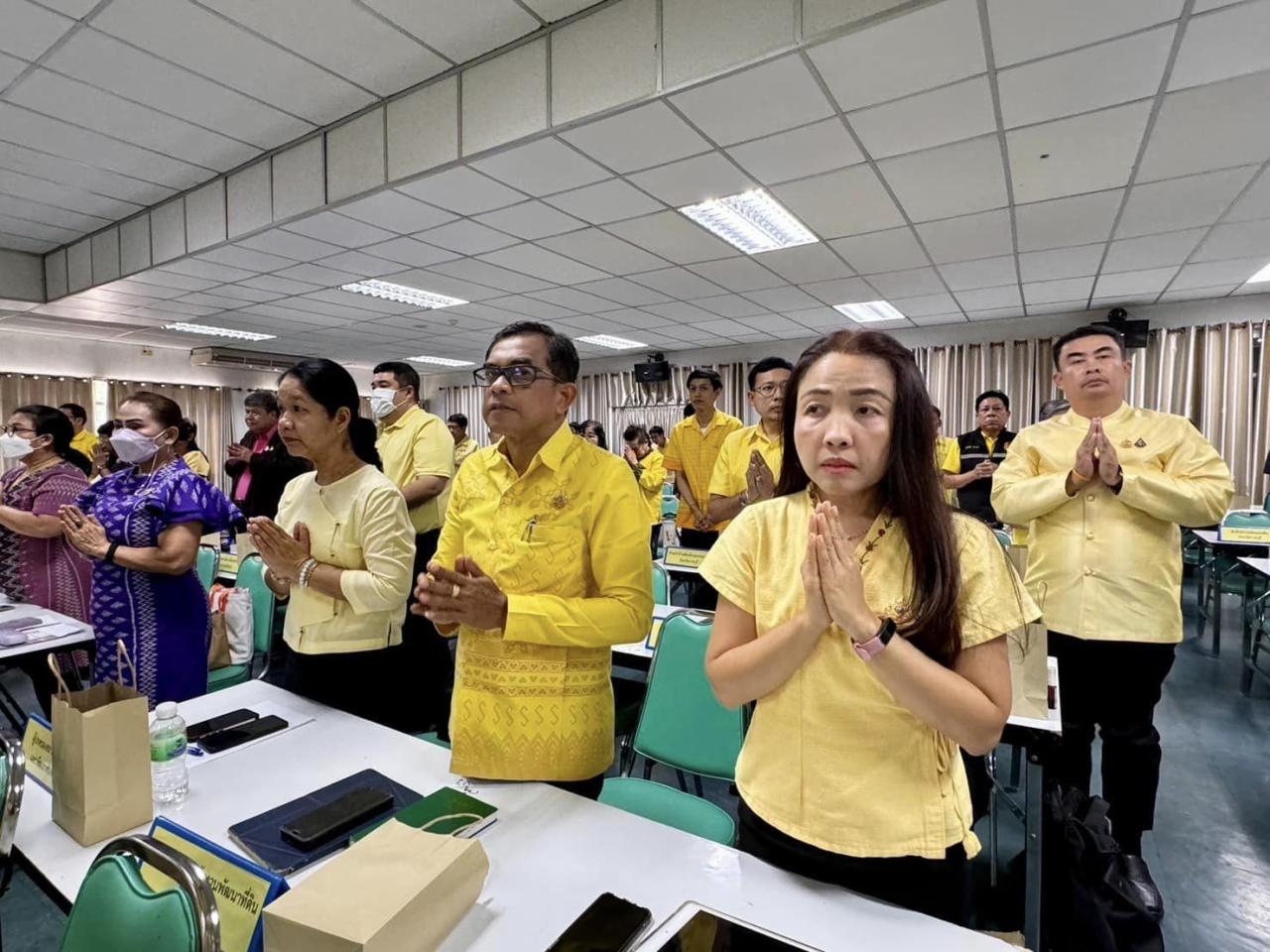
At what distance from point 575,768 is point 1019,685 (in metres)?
1.17

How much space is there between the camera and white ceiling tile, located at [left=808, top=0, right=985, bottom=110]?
7.70ft

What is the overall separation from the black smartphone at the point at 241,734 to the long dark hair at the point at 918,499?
57.0 inches

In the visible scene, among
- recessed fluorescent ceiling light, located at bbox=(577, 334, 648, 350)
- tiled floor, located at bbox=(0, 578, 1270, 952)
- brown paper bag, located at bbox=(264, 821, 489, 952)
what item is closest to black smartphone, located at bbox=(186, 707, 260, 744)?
brown paper bag, located at bbox=(264, 821, 489, 952)

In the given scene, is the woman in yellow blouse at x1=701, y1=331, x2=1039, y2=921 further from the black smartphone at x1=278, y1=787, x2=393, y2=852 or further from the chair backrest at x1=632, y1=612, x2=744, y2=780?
the chair backrest at x1=632, y1=612, x2=744, y2=780

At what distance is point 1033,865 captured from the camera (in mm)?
1553

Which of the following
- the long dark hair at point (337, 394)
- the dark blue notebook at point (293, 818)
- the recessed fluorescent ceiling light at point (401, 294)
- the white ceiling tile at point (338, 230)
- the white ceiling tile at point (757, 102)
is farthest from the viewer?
the recessed fluorescent ceiling light at point (401, 294)

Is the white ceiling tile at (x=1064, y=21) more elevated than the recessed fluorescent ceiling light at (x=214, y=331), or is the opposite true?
the white ceiling tile at (x=1064, y=21)

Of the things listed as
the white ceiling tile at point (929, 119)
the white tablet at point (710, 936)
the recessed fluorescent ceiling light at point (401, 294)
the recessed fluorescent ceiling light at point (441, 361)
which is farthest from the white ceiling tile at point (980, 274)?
the recessed fluorescent ceiling light at point (441, 361)

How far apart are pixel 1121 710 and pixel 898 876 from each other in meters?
1.48

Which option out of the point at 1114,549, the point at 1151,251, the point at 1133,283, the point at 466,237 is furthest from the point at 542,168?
the point at 1133,283

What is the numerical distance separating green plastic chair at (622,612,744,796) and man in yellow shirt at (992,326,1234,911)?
97 cm

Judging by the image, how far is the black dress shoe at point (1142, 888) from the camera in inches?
43.6

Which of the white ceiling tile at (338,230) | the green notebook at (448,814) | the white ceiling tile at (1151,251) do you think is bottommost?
the green notebook at (448,814)

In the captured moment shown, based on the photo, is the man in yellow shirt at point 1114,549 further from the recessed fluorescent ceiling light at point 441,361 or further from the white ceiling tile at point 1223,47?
the recessed fluorescent ceiling light at point 441,361
